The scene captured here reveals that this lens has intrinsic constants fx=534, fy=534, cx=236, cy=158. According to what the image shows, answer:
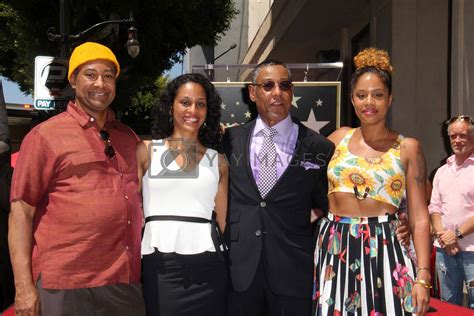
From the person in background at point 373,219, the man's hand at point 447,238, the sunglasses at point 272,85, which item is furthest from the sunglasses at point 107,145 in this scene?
the man's hand at point 447,238

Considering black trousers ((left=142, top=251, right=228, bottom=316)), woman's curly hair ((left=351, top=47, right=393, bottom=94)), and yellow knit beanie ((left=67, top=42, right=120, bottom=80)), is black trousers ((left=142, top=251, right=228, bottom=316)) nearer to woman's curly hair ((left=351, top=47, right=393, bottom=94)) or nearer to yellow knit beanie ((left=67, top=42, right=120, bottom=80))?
yellow knit beanie ((left=67, top=42, right=120, bottom=80))

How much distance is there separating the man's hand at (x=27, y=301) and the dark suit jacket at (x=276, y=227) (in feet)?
3.92

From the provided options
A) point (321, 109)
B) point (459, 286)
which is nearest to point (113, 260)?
point (321, 109)

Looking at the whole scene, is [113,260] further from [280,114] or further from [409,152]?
[409,152]

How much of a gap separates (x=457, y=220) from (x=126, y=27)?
1563 cm

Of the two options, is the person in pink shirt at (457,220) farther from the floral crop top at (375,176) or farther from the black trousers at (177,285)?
the black trousers at (177,285)

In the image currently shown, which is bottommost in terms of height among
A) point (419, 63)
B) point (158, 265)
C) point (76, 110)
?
point (158, 265)

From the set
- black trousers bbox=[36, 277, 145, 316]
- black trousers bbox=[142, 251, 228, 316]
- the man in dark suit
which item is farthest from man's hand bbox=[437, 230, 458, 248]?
black trousers bbox=[36, 277, 145, 316]

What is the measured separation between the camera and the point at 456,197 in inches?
208

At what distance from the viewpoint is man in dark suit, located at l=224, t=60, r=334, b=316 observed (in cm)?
336

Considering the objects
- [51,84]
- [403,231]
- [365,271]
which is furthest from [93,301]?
[51,84]

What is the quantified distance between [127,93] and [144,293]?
18.4 meters

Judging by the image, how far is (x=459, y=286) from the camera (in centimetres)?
525

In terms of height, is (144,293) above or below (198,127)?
below
